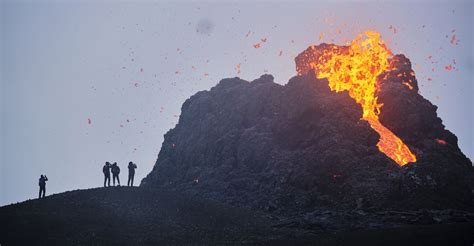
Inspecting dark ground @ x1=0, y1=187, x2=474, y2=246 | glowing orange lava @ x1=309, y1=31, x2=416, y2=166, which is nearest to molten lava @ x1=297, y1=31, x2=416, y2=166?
glowing orange lava @ x1=309, y1=31, x2=416, y2=166

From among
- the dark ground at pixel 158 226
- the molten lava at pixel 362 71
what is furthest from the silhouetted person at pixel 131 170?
the molten lava at pixel 362 71

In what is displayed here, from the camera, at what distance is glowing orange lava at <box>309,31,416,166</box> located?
85.2 m

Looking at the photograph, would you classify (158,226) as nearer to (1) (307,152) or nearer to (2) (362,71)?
(1) (307,152)

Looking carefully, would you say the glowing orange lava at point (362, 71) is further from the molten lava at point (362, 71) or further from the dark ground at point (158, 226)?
the dark ground at point (158, 226)

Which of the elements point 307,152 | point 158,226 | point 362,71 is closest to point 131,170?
point 158,226

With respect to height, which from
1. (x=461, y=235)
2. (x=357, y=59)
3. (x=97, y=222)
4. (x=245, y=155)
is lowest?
(x=461, y=235)

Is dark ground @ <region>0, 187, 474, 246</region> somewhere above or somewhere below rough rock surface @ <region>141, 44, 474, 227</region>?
below

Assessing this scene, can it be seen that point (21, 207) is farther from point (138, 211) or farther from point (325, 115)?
point (325, 115)

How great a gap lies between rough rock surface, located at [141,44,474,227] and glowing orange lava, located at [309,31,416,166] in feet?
7.08

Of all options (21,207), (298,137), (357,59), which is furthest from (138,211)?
(357,59)

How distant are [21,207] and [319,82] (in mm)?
56582

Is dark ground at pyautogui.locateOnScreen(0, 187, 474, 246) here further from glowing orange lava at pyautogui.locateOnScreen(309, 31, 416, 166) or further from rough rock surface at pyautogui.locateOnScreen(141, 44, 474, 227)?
glowing orange lava at pyautogui.locateOnScreen(309, 31, 416, 166)

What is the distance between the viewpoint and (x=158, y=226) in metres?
40.9

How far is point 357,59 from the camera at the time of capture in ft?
310
